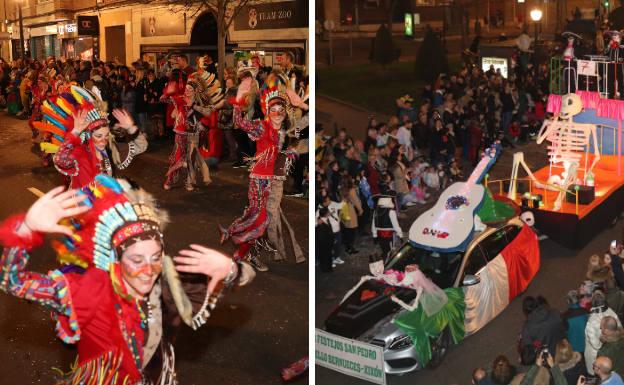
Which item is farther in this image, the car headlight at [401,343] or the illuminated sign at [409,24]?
the illuminated sign at [409,24]

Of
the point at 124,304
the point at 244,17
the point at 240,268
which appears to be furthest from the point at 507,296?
the point at 244,17

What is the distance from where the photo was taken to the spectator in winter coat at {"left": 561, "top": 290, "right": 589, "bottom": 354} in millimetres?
4363

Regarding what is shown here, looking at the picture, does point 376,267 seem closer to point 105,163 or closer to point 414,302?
point 414,302

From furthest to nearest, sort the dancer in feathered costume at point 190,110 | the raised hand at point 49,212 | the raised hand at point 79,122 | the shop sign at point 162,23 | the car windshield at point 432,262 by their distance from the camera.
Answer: the shop sign at point 162,23, the dancer in feathered costume at point 190,110, the raised hand at point 79,122, the car windshield at point 432,262, the raised hand at point 49,212

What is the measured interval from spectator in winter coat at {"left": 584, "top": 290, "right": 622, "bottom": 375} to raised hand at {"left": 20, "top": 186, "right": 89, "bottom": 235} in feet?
8.72

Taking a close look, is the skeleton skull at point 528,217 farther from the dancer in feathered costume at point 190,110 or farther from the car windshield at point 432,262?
the dancer in feathered costume at point 190,110

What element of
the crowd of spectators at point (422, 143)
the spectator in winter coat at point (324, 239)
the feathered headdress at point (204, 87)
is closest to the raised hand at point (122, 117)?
the crowd of spectators at point (422, 143)

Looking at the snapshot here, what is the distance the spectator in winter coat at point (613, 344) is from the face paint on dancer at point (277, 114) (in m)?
2.94

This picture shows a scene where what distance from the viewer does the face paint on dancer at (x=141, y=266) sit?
10.5 ft

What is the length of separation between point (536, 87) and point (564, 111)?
0.20 m

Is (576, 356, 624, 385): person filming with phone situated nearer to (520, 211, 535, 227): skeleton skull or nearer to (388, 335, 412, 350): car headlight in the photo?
(520, 211, 535, 227): skeleton skull

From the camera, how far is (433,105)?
4730 millimetres

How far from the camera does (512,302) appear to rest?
4.54 metres

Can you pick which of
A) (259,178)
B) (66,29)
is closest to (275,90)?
(259,178)
